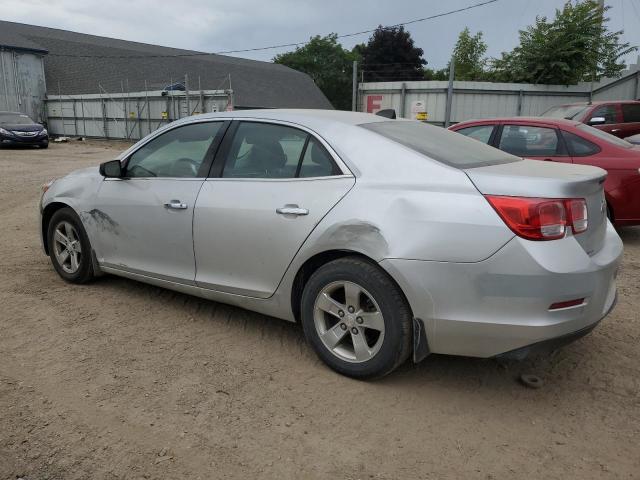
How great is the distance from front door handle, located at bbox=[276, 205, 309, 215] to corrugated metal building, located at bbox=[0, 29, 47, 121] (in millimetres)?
34080

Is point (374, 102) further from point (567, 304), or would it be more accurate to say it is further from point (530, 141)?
point (567, 304)

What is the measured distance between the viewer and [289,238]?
3.23 m

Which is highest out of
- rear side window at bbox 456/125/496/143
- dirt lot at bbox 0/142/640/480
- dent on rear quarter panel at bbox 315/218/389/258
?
rear side window at bbox 456/125/496/143

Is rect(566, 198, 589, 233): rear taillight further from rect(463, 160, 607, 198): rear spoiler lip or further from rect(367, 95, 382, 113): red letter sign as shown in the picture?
rect(367, 95, 382, 113): red letter sign

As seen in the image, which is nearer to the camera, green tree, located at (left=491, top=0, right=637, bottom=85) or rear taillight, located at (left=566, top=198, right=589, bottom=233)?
rear taillight, located at (left=566, top=198, right=589, bottom=233)

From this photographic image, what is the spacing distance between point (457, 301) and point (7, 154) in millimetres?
21160

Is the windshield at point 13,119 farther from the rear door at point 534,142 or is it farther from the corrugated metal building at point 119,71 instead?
the rear door at point 534,142

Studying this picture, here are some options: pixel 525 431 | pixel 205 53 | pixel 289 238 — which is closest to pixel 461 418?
pixel 525 431

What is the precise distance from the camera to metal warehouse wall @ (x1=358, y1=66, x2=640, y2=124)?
1766 cm

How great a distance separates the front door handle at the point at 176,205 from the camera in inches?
148

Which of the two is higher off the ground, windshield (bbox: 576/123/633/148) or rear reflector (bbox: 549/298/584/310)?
windshield (bbox: 576/123/633/148)

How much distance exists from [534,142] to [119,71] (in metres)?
39.0

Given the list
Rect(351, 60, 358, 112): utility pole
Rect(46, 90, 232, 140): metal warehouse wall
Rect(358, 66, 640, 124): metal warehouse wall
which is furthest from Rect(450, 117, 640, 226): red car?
Rect(46, 90, 232, 140): metal warehouse wall

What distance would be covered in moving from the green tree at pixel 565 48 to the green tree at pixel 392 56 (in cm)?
3595
